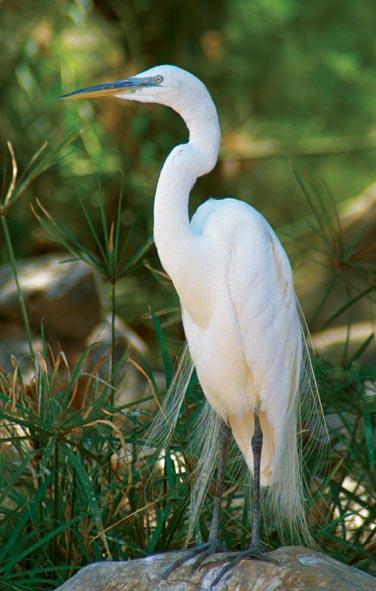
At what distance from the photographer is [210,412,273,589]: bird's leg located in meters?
2.14

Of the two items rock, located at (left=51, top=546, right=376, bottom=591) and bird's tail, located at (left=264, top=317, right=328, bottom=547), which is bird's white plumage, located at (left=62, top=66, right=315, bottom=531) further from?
rock, located at (left=51, top=546, right=376, bottom=591)

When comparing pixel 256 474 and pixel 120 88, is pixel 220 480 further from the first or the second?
pixel 120 88

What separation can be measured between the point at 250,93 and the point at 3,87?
2.71 m

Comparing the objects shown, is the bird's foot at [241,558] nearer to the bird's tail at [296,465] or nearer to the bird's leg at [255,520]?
the bird's leg at [255,520]

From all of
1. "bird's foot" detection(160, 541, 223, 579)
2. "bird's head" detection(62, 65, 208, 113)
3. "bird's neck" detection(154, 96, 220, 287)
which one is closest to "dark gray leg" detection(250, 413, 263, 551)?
→ "bird's foot" detection(160, 541, 223, 579)

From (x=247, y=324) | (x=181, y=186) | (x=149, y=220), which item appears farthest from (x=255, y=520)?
(x=149, y=220)

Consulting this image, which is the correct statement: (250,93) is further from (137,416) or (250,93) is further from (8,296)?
(137,416)

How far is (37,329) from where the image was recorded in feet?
15.5

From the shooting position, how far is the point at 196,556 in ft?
7.32

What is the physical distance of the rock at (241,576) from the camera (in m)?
2.01

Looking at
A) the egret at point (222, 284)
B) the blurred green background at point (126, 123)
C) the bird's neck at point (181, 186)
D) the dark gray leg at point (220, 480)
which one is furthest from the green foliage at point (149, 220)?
the bird's neck at point (181, 186)

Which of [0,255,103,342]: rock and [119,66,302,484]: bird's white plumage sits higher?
[0,255,103,342]: rock

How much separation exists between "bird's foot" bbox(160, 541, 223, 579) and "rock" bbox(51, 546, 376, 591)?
1cm

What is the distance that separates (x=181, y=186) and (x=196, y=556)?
84 cm
